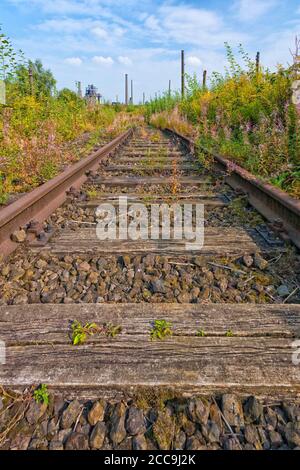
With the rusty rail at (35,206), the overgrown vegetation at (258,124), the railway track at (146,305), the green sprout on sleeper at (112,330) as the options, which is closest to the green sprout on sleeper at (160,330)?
the railway track at (146,305)

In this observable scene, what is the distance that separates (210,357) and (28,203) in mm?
2042

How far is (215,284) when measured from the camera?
200 cm

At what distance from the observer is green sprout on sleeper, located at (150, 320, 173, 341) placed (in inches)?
57.9

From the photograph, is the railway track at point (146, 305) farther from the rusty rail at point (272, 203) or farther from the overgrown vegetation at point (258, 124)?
the overgrown vegetation at point (258, 124)

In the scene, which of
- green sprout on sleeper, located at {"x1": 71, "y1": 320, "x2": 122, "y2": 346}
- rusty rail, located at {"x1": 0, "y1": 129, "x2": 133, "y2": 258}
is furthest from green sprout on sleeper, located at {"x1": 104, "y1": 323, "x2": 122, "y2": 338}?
rusty rail, located at {"x1": 0, "y1": 129, "x2": 133, "y2": 258}

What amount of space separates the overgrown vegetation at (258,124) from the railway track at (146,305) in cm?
94

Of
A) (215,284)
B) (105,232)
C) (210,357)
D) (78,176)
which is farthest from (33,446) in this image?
(78,176)

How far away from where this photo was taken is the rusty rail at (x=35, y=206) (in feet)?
7.84

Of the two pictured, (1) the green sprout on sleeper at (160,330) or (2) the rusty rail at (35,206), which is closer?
(1) the green sprout on sleeper at (160,330)

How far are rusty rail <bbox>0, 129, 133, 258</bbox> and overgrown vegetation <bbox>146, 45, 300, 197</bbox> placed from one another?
2.20m

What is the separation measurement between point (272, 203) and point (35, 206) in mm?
2085

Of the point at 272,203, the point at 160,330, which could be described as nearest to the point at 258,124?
the point at 272,203
